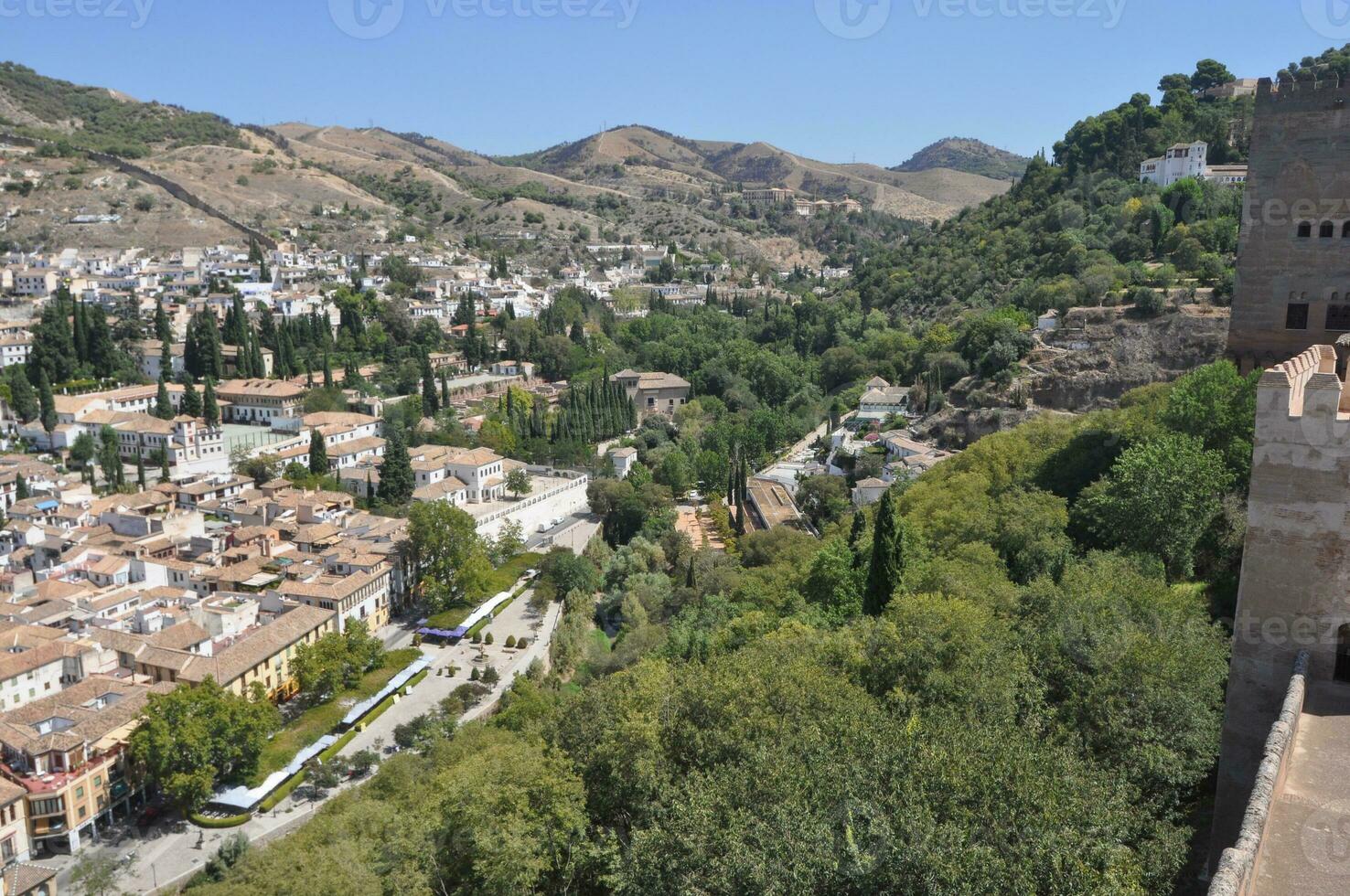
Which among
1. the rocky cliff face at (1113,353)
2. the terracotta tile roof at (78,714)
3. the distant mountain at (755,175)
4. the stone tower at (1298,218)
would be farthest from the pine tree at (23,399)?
the distant mountain at (755,175)

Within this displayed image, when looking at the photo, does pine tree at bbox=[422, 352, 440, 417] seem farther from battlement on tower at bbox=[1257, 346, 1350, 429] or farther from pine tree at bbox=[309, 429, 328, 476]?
battlement on tower at bbox=[1257, 346, 1350, 429]

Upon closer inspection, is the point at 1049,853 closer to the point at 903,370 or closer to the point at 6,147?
the point at 903,370

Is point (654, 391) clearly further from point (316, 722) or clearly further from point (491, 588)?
point (316, 722)

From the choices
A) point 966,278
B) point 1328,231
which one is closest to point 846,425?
point 966,278

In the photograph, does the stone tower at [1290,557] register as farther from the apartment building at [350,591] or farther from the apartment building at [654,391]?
the apartment building at [654,391]

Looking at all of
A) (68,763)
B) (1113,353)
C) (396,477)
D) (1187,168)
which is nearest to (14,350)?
(396,477)

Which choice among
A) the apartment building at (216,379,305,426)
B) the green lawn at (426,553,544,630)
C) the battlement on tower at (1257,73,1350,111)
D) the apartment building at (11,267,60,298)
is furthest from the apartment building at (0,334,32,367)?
the battlement on tower at (1257,73,1350,111)
